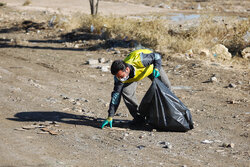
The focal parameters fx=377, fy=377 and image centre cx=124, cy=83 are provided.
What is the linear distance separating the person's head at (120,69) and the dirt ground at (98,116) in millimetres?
873

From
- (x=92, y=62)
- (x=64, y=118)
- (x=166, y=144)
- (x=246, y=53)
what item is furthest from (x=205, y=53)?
(x=166, y=144)

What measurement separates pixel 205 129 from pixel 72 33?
9.57 m

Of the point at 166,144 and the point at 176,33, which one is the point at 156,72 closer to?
the point at 166,144

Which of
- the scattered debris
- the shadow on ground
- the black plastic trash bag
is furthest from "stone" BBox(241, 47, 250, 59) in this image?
the scattered debris

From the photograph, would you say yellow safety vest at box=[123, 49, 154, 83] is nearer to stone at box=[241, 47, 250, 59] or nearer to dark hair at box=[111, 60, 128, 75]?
dark hair at box=[111, 60, 128, 75]

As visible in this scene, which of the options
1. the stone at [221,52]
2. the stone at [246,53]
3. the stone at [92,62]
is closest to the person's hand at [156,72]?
the stone at [92,62]

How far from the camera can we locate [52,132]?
522 centimetres

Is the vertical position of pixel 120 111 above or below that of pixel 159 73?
below

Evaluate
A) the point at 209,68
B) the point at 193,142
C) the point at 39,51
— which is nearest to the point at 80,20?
the point at 39,51

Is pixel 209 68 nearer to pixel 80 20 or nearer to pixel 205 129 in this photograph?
pixel 205 129

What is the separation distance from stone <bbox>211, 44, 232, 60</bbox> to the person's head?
599 centimetres

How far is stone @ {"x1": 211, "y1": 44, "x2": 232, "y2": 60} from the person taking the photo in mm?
10242

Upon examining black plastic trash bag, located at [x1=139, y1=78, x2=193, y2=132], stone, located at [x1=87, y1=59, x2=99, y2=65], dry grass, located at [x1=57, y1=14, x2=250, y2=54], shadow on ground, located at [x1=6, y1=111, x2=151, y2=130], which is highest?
dry grass, located at [x1=57, y1=14, x2=250, y2=54]

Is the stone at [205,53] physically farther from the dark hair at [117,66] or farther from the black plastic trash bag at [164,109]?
the dark hair at [117,66]
